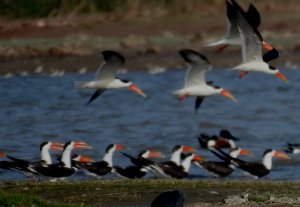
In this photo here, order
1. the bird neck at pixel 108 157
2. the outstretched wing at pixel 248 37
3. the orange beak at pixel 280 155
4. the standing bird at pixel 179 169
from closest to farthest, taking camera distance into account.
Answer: the outstretched wing at pixel 248 37 → the standing bird at pixel 179 169 → the bird neck at pixel 108 157 → the orange beak at pixel 280 155

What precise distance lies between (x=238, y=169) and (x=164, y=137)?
4.28 m

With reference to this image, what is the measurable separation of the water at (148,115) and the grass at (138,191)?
16.3 feet

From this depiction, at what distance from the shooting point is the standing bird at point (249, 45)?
679 inches

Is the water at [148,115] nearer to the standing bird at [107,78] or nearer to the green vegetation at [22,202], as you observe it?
the standing bird at [107,78]

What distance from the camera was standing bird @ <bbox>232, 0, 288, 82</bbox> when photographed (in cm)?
1725

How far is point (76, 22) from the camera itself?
32344mm

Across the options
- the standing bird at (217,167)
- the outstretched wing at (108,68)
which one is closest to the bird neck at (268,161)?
the standing bird at (217,167)

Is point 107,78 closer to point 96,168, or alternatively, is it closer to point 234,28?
point 96,168

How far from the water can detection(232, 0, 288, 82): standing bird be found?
241 cm

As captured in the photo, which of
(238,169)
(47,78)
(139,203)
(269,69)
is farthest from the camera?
(47,78)

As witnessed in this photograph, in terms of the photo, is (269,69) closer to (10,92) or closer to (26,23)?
Result: (10,92)

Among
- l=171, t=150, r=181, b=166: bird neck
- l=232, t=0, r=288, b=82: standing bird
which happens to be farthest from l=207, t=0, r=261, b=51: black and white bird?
l=171, t=150, r=181, b=166: bird neck

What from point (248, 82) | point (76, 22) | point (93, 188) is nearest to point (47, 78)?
point (76, 22)

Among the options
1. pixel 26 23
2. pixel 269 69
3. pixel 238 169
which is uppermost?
pixel 269 69
